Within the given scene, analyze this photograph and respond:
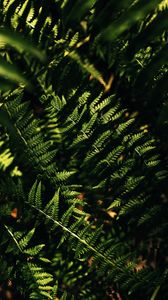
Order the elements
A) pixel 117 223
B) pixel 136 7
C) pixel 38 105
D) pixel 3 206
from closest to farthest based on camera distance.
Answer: pixel 136 7
pixel 3 206
pixel 117 223
pixel 38 105

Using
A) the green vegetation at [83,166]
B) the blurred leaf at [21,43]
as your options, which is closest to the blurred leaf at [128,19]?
the blurred leaf at [21,43]

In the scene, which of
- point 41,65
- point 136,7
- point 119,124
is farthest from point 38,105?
point 136,7

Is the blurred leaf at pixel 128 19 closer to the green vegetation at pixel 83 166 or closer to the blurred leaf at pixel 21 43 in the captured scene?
the blurred leaf at pixel 21 43

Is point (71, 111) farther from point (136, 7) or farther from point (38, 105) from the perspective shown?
point (136, 7)

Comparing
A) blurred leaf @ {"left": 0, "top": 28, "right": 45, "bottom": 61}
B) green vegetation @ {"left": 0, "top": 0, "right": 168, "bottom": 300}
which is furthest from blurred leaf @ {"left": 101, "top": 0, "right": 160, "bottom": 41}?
green vegetation @ {"left": 0, "top": 0, "right": 168, "bottom": 300}

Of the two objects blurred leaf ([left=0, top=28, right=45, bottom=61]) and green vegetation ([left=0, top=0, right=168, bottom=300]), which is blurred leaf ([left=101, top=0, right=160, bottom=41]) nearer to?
blurred leaf ([left=0, top=28, right=45, bottom=61])

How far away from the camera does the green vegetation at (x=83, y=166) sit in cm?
130

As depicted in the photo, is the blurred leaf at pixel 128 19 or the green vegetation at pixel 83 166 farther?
the green vegetation at pixel 83 166

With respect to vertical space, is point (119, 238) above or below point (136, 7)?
below

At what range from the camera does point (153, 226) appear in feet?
4.77

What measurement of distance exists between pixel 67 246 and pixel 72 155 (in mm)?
324

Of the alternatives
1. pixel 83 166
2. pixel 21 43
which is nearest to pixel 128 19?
A: pixel 21 43

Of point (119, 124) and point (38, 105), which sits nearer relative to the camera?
point (119, 124)

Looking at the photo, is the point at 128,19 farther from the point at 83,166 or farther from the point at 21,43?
the point at 83,166
